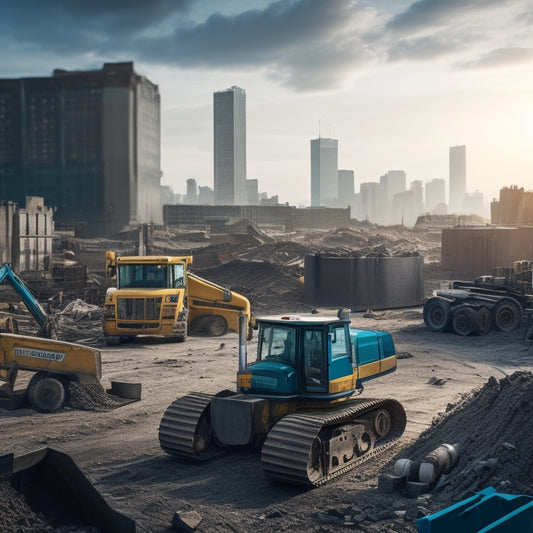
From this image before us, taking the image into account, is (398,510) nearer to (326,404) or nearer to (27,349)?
(326,404)

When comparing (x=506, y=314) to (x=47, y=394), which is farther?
(x=506, y=314)

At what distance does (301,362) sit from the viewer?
10.8m

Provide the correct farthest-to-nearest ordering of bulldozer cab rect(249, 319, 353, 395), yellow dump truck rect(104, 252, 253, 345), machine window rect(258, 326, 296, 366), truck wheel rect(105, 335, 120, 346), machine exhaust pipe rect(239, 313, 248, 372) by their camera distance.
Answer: truck wheel rect(105, 335, 120, 346) < yellow dump truck rect(104, 252, 253, 345) < machine window rect(258, 326, 296, 366) < bulldozer cab rect(249, 319, 353, 395) < machine exhaust pipe rect(239, 313, 248, 372)

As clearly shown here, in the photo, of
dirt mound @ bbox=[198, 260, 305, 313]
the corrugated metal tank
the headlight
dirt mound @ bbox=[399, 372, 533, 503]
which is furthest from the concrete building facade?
dirt mound @ bbox=[399, 372, 533, 503]

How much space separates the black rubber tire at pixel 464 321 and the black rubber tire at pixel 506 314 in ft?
3.24

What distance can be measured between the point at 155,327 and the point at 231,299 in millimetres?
3443

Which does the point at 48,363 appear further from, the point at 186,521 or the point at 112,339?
the point at 112,339

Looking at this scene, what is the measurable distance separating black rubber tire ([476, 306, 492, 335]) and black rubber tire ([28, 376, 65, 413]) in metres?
14.9

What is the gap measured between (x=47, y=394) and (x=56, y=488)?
17.9 ft

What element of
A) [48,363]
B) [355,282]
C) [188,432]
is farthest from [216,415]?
[355,282]

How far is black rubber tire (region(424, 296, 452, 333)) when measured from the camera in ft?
82.8

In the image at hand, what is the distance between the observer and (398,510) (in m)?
9.03

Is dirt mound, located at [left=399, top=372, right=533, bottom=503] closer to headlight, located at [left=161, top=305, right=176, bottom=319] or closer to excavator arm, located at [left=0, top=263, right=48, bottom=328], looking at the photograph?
excavator arm, located at [left=0, top=263, right=48, bottom=328]

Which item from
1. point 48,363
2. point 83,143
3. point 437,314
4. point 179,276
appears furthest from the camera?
point 83,143
